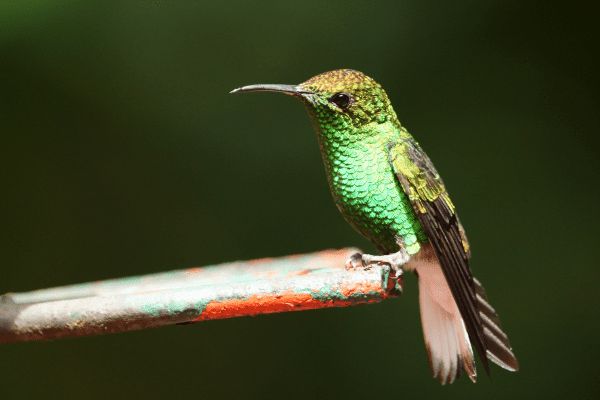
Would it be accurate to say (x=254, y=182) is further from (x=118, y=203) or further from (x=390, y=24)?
(x=390, y=24)

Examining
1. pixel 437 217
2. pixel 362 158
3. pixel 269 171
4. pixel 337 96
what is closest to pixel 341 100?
pixel 337 96

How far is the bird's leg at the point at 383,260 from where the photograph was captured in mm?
1561

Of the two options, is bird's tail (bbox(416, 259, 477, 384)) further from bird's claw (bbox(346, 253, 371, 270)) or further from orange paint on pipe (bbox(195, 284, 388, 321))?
orange paint on pipe (bbox(195, 284, 388, 321))

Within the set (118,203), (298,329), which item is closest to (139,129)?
(118,203)

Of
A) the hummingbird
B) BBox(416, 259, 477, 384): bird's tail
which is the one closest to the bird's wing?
the hummingbird

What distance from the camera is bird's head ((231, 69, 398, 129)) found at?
1.61 meters

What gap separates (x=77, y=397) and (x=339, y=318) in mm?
884

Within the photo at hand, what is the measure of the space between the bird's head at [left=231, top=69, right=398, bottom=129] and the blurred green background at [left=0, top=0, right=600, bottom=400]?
102 centimetres

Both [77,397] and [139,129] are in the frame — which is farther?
[139,129]

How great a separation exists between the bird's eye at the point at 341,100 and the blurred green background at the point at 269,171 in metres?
1.04

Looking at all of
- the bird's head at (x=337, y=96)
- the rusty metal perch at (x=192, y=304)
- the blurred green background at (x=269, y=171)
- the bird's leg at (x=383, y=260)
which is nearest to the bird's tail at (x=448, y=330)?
the bird's leg at (x=383, y=260)

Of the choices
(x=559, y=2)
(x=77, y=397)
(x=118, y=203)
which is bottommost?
(x=77, y=397)

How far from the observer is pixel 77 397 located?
2.57 metres

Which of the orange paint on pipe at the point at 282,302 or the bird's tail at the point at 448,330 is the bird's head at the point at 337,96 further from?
the orange paint on pipe at the point at 282,302
